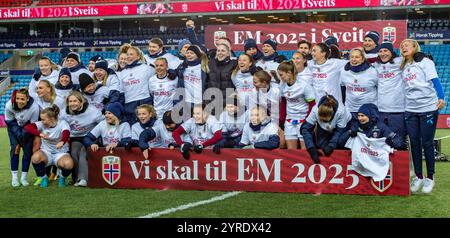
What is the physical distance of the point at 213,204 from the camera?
7.02 metres

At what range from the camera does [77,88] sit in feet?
30.1

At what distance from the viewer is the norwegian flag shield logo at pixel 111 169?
8.30 meters

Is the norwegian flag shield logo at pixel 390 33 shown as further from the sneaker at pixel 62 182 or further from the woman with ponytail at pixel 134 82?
Answer: the sneaker at pixel 62 182

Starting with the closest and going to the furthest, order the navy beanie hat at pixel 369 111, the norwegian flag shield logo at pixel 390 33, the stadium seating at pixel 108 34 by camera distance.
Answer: the navy beanie hat at pixel 369 111, the norwegian flag shield logo at pixel 390 33, the stadium seating at pixel 108 34

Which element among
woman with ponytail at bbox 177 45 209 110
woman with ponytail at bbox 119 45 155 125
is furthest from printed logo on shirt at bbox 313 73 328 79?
woman with ponytail at bbox 119 45 155 125

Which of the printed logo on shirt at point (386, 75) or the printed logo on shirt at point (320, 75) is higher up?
the printed logo on shirt at point (386, 75)

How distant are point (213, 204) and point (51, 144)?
2.80 metres

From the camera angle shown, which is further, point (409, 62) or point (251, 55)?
point (251, 55)

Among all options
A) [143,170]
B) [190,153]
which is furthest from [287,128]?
[143,170]

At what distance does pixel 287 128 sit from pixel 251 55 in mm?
1529

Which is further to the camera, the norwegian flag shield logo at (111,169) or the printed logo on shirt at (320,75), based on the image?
the printed logo on shirt at (320,75)

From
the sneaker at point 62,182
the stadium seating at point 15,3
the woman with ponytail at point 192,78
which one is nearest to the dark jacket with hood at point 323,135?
the woman with ponytail at point 192,78

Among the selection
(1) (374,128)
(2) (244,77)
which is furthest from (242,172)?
(1) (374,128)

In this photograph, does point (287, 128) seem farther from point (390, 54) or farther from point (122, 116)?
point (122, 116)
